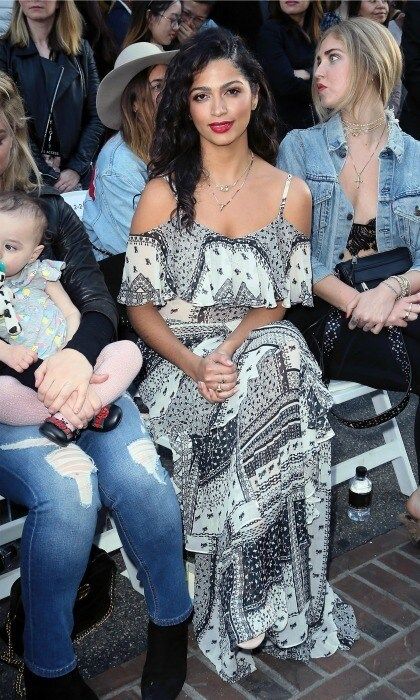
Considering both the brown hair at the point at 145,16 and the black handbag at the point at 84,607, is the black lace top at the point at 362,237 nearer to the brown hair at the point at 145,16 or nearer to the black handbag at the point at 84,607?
the black handbag at the point at 84,607

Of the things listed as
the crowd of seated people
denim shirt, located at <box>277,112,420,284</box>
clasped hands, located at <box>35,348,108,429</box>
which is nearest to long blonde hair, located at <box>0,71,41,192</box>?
the crowd of seated people

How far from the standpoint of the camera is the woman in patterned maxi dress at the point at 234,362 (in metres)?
2.86

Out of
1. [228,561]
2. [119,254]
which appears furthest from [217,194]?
[228,561]

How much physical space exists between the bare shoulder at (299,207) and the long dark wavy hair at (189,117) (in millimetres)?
265

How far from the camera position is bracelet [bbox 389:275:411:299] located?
11.9 ft

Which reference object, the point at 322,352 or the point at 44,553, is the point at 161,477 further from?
the point at 322,352

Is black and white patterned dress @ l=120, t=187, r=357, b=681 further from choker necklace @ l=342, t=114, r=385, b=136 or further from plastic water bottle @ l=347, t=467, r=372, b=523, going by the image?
choker necklace @ l=342, t=114, r=385, b=136

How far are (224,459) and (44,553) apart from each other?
663 millimetres

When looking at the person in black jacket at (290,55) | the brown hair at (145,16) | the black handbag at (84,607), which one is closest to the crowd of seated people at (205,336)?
the black handbag at (84,607)

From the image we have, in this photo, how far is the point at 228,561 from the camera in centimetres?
285

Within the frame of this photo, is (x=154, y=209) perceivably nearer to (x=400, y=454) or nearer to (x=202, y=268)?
(x=202, y=268)

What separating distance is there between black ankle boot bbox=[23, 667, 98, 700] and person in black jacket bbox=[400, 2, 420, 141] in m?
4.19

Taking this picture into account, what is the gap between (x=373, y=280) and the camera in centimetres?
368

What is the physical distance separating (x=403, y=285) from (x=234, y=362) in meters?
0.94
